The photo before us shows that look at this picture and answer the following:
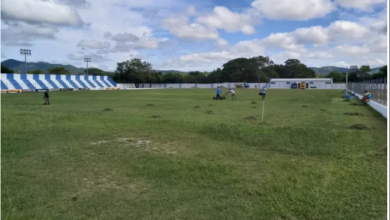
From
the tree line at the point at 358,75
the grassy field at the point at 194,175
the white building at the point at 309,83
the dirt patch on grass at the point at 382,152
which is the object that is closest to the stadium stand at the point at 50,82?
the white building at the point at 309,83

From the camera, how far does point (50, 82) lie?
72.2 m

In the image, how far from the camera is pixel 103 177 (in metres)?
6.25

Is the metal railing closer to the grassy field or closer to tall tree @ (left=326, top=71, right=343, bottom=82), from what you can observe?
the grassy field

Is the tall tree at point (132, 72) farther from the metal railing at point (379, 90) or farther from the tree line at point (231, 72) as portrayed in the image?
the metal railing at point (379, 90)

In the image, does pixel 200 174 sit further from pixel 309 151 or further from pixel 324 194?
pixel 309 151

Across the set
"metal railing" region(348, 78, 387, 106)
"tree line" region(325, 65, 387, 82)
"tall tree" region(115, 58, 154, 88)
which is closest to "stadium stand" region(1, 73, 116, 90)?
"tall tree" region(115, 58, 154, 88)

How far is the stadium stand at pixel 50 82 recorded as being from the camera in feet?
204

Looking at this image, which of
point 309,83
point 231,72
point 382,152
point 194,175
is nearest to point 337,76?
point 309,83

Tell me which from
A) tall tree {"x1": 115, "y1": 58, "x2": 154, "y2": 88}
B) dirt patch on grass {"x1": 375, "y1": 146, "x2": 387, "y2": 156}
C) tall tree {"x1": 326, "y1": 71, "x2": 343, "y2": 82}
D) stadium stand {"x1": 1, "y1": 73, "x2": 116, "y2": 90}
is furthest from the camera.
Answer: tall tree {"x1": 326, "y1": 71, "x2": 343, "y2": 82}

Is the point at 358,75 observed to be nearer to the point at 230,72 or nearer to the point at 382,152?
the point at 230,72

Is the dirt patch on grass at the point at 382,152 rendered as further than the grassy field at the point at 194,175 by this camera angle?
Yes

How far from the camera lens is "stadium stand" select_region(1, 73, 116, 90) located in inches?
2450

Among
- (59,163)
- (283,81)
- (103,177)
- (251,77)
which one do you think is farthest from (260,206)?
(251,77)

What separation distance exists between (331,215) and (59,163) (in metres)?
5.36
